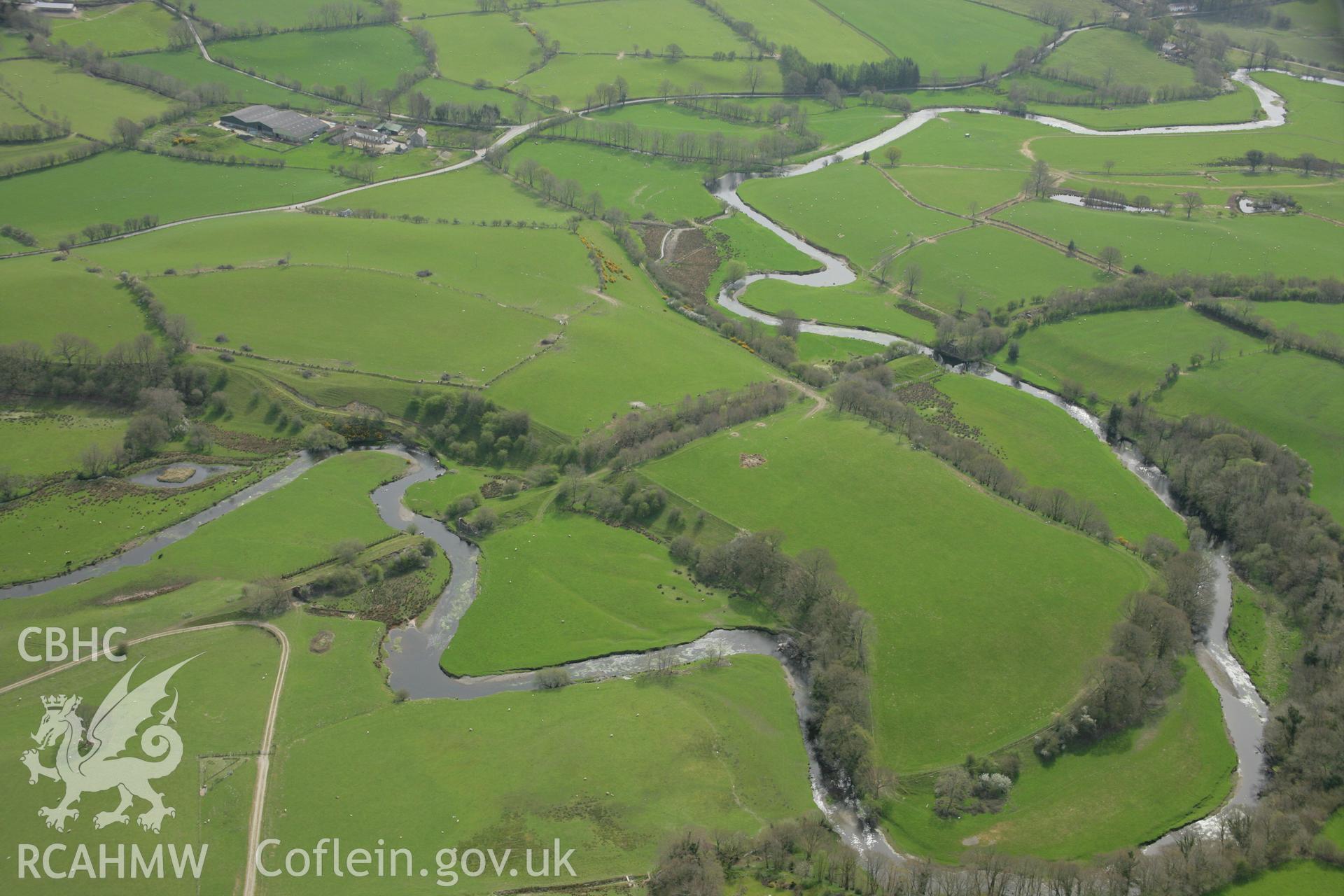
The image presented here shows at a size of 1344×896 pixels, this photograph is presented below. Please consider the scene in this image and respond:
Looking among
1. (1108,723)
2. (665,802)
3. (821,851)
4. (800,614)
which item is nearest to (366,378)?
(800,614)

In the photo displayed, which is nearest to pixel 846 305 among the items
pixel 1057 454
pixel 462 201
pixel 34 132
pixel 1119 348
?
pixel 1119 348

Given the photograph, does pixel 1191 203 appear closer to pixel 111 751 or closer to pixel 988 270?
pixel 988 270

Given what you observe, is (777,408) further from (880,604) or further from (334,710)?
(334,710)

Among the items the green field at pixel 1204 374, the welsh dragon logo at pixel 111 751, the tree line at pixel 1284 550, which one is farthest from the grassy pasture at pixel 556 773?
the green field at pixel 1204 374

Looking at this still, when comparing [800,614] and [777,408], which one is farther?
[777,408]

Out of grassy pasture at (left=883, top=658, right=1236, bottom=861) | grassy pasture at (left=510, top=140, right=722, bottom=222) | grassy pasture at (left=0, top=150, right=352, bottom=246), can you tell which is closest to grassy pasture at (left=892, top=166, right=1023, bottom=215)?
grassy pasture at (left=510, top=140, right=722, bottom=222)

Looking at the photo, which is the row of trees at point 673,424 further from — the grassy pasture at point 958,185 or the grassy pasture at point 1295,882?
the grassy pasture at point 958,185

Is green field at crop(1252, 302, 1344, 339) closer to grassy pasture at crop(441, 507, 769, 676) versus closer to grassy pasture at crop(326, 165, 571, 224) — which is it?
grassy pasture at crop(441, 507, 769, 676)
